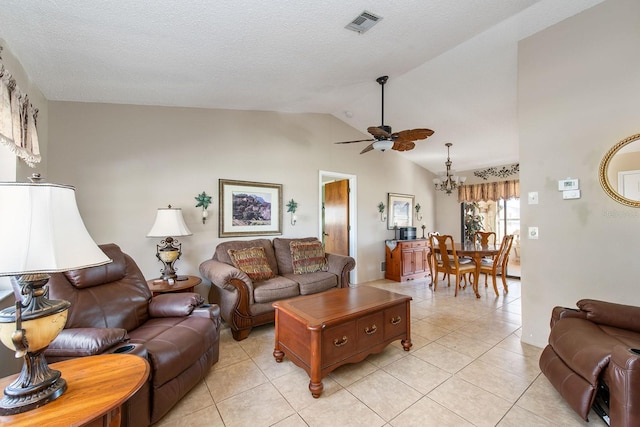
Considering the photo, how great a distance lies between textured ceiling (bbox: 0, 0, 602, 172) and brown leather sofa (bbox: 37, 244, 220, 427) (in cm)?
159

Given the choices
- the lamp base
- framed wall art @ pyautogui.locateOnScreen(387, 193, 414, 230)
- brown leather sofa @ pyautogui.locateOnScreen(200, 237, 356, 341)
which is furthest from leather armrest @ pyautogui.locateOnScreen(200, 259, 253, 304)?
framed wall art @ pyautogui.locateOnScreen(387, 193, 414, 230)

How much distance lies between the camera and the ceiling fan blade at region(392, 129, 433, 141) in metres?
3.07

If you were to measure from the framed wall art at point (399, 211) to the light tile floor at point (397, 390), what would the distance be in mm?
3087

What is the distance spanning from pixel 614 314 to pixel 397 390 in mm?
1625

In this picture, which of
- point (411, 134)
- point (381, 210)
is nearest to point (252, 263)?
point (411, 134)

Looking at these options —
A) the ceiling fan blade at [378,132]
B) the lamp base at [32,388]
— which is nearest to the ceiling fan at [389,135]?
the ceiling fan blade at [378,132]

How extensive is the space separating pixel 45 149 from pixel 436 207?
729 cm

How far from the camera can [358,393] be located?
1.96 m

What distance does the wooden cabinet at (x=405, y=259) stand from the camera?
533cm

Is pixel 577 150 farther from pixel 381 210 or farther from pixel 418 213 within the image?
pixel 418 213

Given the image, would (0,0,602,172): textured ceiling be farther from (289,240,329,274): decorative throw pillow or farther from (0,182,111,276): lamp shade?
(289,240,329,274): decorative throw pillow

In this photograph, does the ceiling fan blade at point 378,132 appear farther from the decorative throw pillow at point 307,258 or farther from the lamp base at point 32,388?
the lamp base at point 32,388

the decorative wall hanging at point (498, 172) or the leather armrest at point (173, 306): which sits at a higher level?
the decorative wall hanging at point (498, 172)

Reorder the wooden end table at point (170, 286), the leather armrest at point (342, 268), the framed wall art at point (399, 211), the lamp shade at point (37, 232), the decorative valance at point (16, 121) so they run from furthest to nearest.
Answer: the framed wall art at point (399, 211) → the leather armrest at point (342, 268) → the wooden end table at point (170, 286) → the decorative valance at point (16, 121) → the lamp shade at point (37, 232)
